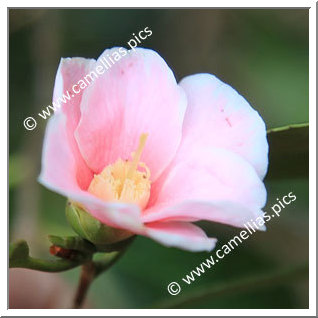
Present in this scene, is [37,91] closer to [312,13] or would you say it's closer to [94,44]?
[94,44]

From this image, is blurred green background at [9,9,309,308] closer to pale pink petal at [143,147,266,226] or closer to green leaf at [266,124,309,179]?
green leaf at [266,124,309,179]

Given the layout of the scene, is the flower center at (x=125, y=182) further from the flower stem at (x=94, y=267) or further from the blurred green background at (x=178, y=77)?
the blurred green background at (x=178, y=77)

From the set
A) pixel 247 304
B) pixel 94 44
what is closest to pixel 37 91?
pixel 94 44

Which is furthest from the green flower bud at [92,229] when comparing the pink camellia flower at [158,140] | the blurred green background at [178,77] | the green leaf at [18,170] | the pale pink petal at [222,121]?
the green leaf at [18,170]

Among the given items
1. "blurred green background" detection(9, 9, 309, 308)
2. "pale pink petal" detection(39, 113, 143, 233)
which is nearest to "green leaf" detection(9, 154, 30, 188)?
"blurred green background" detection(9, 9, 309, 308)

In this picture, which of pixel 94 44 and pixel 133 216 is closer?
pixel 133 216

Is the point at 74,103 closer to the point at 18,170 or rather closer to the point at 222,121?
the point at 222,121
